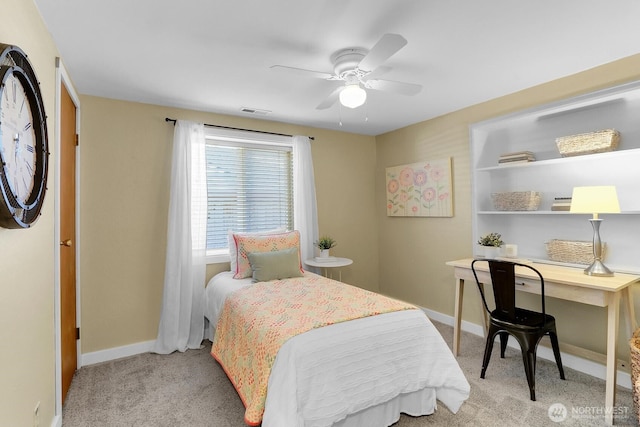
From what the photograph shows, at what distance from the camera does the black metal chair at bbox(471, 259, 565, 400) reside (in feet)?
7.67

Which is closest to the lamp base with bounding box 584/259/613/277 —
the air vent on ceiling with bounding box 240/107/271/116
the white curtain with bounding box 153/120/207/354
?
the air vent on ceiling with bounding box 240/107/271/116

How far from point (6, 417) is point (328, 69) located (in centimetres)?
260

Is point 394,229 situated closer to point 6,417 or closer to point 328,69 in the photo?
point 328,69

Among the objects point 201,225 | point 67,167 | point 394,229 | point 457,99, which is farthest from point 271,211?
point 457,99

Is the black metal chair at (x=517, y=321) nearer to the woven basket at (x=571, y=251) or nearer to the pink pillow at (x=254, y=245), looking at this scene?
the woven basket at (x=571, y=251)

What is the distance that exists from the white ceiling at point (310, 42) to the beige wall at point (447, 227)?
15cm

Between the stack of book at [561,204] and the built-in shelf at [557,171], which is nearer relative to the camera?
the built-in shelf at [557,171]

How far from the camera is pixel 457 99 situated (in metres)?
3.25

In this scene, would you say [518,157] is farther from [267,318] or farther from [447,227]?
[267,318]

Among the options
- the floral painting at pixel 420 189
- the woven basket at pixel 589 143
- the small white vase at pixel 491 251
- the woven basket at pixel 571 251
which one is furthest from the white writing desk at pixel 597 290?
the floral painting at pixel 420 189

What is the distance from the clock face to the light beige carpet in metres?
1.64

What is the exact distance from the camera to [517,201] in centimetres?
306

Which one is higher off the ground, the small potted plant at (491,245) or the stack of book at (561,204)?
the stack of book at (561,204)

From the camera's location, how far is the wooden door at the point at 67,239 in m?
2.33
